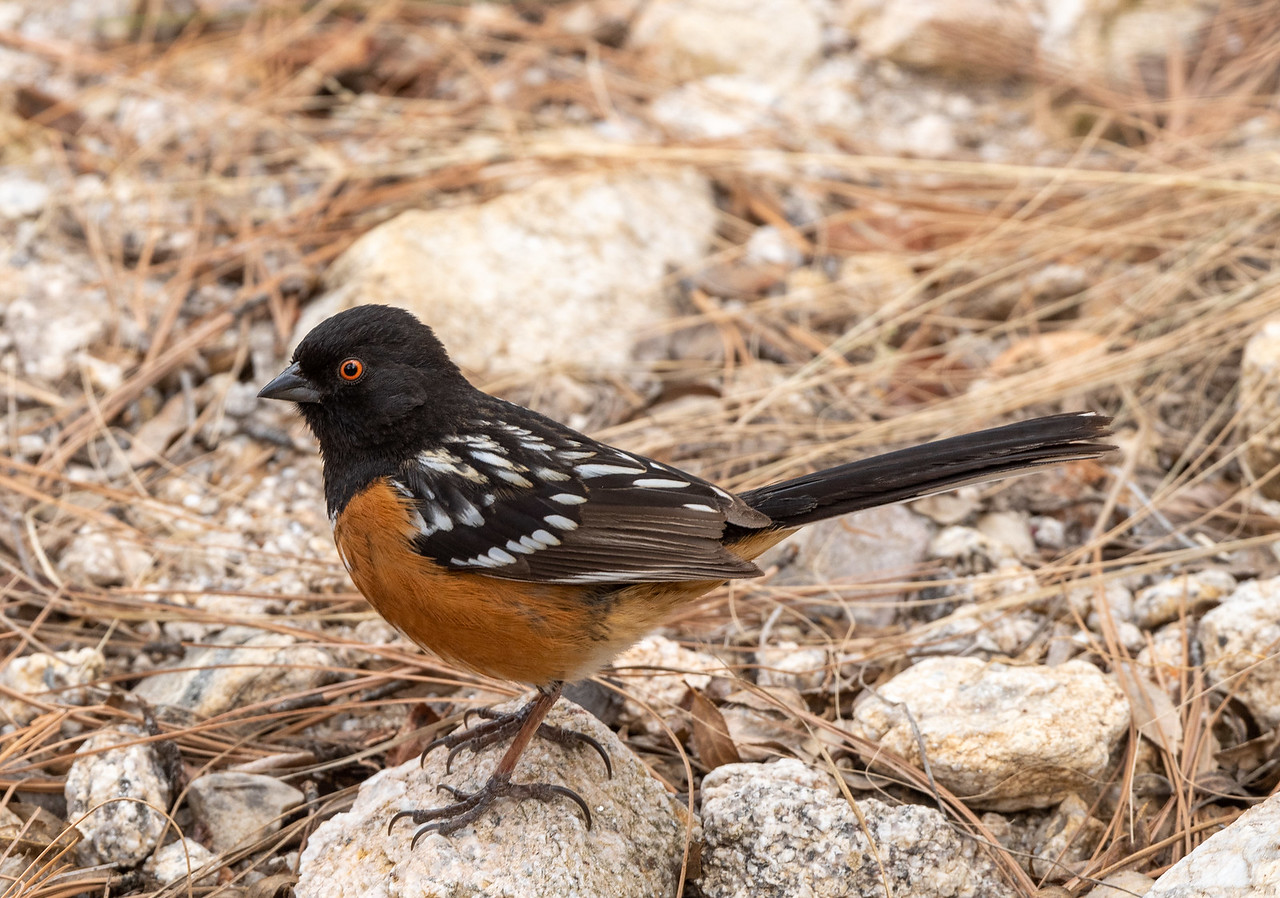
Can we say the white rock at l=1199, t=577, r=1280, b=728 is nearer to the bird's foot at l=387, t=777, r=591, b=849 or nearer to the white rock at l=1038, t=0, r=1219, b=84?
the bird's foot at l=387, t=777, r=591, b=849

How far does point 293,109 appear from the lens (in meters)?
5.36

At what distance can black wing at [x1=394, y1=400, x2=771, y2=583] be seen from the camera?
246 centimetres

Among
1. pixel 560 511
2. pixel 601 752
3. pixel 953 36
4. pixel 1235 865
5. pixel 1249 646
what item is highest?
pixel 560 511

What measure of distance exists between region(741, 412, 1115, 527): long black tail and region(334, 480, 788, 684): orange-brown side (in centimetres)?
50

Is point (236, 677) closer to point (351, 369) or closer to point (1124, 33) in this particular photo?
point (351, 369)

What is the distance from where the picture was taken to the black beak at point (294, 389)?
2680 millimetres

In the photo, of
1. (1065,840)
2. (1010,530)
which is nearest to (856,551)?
(1010,530)

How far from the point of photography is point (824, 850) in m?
2.34

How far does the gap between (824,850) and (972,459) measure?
86 cm

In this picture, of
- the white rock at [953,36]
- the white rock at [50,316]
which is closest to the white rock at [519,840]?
the white rock at [50,316]

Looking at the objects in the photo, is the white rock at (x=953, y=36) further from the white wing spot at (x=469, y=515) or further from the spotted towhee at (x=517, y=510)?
the white wing spot at (x=469, y=515)

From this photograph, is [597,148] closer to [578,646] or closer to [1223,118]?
[1223,118]

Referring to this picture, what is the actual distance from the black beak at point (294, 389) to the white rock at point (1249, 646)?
2.13 m

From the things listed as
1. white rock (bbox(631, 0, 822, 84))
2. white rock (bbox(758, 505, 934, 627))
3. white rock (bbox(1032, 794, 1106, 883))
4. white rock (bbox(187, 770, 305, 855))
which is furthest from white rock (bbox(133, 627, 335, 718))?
white rock (bbox(631, 0, 822, 84))
